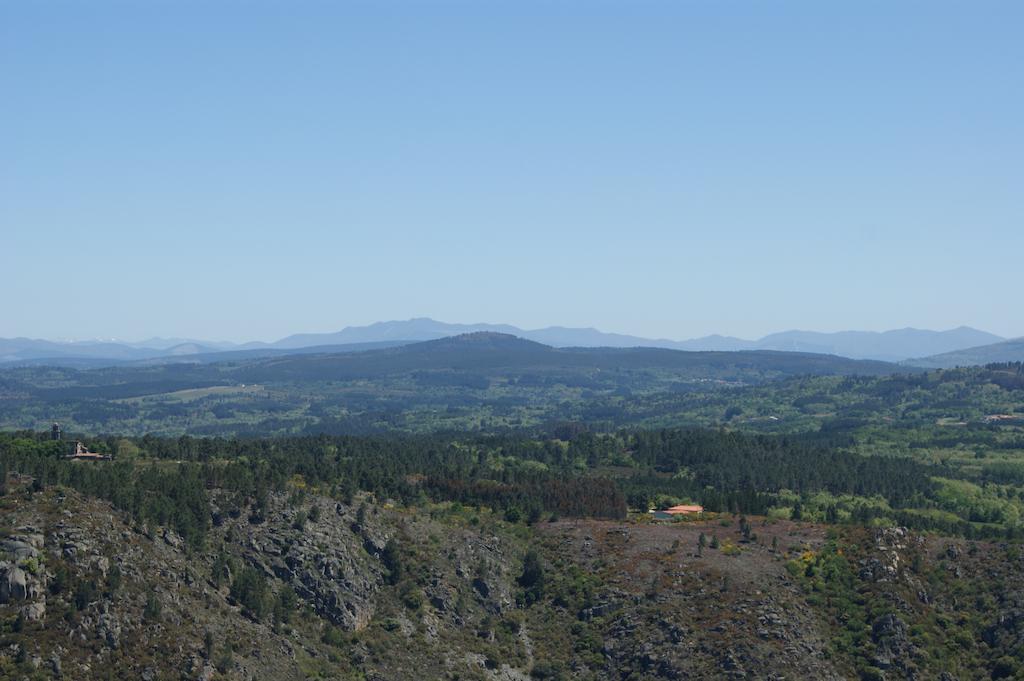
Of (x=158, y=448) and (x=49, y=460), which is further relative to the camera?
(x=158, y=448)

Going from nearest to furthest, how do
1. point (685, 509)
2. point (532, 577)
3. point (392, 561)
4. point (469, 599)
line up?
point (469, 599)
point (392, 561)
point (532, 577)
point (685, 509)

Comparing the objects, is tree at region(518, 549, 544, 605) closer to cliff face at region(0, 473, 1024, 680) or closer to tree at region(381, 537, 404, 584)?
cliff face at region(0, 473, 1024, 680)

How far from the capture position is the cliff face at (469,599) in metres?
108

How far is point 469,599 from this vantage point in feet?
461

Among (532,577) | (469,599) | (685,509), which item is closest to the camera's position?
(469,599)

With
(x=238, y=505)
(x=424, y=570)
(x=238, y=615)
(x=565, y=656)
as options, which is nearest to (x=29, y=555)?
(x=238, y=615)

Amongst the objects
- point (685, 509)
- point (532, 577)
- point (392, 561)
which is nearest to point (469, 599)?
point (392, 561)

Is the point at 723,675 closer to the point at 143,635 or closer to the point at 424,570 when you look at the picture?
the point at 424,570

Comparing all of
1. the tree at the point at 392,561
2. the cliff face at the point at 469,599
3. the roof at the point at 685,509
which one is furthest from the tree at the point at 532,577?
the roof at the point at 685,509

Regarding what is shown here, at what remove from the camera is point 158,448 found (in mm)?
182500

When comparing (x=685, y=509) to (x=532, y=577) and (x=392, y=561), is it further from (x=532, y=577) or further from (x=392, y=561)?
(x=392, y=561)

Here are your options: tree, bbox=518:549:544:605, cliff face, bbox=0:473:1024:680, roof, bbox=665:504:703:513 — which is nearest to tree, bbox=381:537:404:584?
cliff face, bbox=0:473:1024:680

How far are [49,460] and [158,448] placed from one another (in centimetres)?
4245

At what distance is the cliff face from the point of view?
10812 cm
